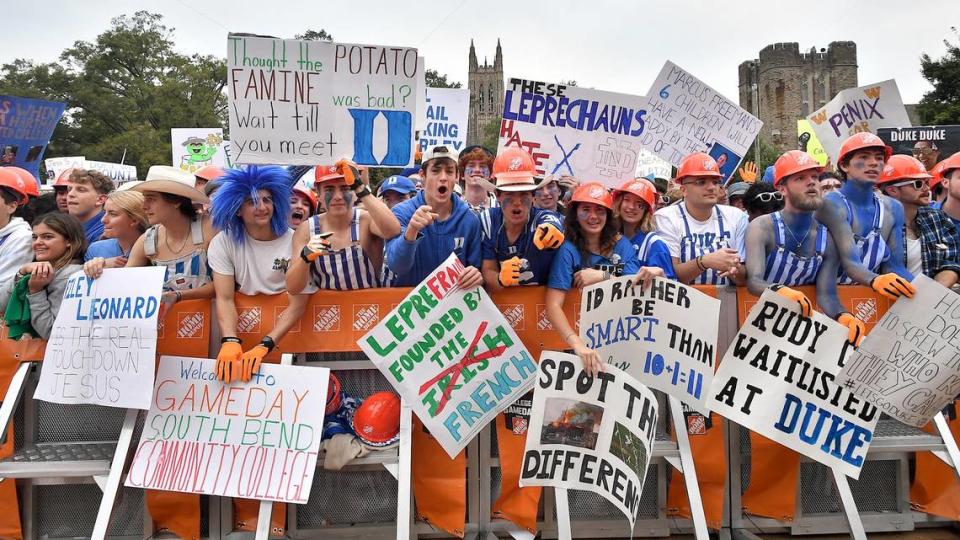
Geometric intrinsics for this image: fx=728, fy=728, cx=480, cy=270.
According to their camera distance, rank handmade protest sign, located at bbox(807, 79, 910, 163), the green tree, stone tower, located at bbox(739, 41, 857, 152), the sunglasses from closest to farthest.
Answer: the sunglasses
handmade protest sign, located at bbox(807, 79, 910, 163)
the green tree
stone tower, located at bbox(739, 41, 857, 152)

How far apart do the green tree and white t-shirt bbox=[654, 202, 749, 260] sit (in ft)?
119

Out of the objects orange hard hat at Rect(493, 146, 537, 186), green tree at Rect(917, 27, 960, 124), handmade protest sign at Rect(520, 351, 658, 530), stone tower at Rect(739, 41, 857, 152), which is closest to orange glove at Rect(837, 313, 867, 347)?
handmade protest sign at Rect(520, 351, 658, 530)

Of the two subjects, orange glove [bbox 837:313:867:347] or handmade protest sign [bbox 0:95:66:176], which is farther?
handmade protest sign [bbox 0:95:66:176]

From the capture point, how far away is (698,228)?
16.9 feet

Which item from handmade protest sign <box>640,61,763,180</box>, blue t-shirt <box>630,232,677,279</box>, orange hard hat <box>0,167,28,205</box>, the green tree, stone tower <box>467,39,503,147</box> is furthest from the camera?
stone tower <box>467,39,503,147</box>

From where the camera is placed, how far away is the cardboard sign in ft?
40.0

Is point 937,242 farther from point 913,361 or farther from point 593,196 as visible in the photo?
point 593,196

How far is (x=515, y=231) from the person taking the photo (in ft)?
14.2

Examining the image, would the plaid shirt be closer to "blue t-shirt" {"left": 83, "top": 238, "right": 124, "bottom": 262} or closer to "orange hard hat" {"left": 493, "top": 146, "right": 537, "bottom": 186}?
"orange hard hat" {"left": 493, "top": 146, "right": 537, "bottom": 186}

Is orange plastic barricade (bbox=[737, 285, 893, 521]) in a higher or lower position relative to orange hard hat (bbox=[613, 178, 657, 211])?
lower

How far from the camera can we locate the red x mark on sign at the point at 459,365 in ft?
13.4

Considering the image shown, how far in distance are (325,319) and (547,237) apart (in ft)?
4.61

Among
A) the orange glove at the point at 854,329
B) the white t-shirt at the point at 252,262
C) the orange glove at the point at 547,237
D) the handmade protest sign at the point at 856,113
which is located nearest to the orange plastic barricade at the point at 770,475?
the orange glove at the point at 854,329

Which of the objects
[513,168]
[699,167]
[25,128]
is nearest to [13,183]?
[25,128]
